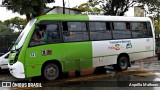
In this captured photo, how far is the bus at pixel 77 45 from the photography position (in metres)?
11.4

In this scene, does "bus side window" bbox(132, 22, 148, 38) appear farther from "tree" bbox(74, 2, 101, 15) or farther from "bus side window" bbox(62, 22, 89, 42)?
"tree" bbox(74, 2, 101, 15)

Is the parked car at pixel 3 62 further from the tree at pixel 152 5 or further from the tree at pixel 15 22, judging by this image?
the tree at pixel 15 22

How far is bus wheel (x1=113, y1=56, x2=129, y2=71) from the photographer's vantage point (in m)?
14.7

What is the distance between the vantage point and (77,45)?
505 inches

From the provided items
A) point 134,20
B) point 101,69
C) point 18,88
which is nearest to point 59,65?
point 18,88

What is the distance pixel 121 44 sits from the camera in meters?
14.6

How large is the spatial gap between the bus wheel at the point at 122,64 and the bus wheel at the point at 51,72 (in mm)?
3820

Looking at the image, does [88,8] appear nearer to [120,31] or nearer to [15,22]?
[15,22]

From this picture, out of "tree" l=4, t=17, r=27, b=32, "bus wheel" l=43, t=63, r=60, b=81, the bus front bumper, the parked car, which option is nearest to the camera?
the bus front bumper

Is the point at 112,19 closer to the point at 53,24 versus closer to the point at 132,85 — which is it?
the point at 53,24

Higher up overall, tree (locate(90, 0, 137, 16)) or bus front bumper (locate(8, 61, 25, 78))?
tree (locate(90, 0, 137, 16))

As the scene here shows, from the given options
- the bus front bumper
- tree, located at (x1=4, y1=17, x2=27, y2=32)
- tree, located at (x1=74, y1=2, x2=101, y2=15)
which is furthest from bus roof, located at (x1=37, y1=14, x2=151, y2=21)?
tree, located at (x1=4, y1=17, x2=27, y2=32)

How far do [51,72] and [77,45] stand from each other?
68.5 inches

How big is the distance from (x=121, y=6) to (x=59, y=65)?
24642mm
